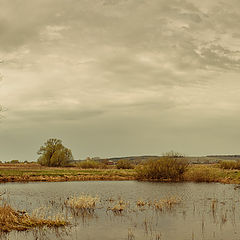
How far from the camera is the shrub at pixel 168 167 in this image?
1953 inches

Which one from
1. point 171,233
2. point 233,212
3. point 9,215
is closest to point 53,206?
point 9,215

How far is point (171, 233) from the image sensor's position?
17.6m

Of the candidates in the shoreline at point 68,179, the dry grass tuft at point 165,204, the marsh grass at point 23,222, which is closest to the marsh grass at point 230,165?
the shoreline at point 68,179

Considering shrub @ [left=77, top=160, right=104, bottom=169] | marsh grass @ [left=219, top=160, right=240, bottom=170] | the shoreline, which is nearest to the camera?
the shoreline

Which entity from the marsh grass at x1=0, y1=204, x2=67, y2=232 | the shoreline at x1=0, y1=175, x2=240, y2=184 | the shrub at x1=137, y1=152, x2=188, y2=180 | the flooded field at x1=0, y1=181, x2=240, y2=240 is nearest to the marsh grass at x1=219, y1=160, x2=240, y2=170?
the shoreline at x1=0, y1=175, x2=240, y2=184

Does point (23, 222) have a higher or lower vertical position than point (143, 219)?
higher

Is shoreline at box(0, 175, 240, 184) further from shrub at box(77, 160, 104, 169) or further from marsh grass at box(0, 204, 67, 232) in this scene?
marsh grass at box(0, 204, 67, 232)

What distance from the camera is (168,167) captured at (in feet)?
164

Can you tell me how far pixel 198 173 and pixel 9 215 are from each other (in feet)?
118

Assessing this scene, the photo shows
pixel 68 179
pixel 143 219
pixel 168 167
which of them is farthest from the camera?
pixel 68 179

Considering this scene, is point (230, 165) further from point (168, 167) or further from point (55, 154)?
point (55, 154)

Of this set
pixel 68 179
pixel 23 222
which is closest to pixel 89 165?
pixel 68 179

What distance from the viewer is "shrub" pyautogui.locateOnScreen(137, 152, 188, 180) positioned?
49.6 meters

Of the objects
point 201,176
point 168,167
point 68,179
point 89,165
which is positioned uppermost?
point 168,167
